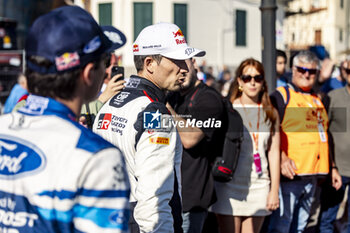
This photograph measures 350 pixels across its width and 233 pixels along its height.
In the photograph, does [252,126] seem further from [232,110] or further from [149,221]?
[149,221]

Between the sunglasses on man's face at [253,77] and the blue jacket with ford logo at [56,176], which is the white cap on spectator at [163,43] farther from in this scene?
the sunglasses on man's face at [253,77]

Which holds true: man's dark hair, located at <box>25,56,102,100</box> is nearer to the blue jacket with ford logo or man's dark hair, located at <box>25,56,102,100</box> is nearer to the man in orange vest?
the blue jacket with ford logo

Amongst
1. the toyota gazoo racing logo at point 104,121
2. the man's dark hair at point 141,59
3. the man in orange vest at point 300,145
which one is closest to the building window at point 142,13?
the man in orange vest at point 300,145

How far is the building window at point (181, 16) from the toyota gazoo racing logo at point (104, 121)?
21.9m

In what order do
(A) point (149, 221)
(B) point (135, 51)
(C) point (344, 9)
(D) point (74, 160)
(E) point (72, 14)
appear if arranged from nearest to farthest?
(D) point (74, 160)
(E) point (72, 14)
(A) point (149, 221)
(B) point (135, 51)
(C) point (344, 9)

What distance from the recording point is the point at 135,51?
2789mm

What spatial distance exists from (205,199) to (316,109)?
156 centimetres

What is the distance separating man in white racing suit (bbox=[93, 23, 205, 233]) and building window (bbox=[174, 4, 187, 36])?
21.7 metres

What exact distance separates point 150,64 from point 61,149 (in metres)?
1.33

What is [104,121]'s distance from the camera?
2621 millimetres

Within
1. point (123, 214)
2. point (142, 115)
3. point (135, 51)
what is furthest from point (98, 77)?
point (135, 51)

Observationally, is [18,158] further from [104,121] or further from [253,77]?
[253,77]

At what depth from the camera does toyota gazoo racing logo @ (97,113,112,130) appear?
2589 millimetres

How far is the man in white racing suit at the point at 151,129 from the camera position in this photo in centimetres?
230
